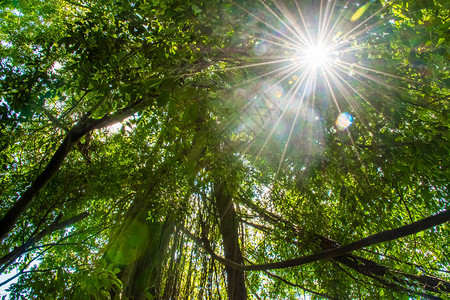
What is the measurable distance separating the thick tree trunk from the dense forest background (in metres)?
0.02

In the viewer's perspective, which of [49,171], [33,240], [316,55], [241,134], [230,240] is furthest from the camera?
[230,240]

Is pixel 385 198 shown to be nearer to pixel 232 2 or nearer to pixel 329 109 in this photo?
pixel 329 109

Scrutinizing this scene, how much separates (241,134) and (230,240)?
1646 millimetres

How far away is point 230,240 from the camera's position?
12.2ft

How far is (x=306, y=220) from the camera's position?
312 cm

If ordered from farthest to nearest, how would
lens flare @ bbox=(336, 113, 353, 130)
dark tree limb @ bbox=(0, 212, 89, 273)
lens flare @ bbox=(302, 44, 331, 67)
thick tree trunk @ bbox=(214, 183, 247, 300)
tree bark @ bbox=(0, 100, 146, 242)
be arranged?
thick tree trunk @ bbox=(214, 183, 247, 300) < dark tree limb @ bbox=(0, 212, 89, 273) < tree bark @ bbox=(0, 100, 146, 242) < lens flare @ bbox=(336, 113, 353, 130) < lens flare @ bbox=(302, 44, 331, 67)

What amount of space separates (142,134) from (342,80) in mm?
2351

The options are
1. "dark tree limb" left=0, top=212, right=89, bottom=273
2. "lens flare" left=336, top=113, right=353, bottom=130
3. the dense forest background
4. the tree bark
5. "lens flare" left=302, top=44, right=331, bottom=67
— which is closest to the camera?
the dense forest background

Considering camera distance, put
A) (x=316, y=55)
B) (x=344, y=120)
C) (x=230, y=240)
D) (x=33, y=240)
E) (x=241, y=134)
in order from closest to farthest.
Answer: (x=316, y=55) → (x=344, y=120) → (x=33, y=240) → (x=241, y=134) → (x=230, y=240)

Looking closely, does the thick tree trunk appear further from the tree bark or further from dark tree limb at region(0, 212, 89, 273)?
dark tree limb at region(0, 212, 89, 273)

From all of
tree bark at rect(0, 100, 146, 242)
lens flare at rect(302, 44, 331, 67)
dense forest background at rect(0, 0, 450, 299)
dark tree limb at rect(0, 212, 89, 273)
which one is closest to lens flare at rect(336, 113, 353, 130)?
dense forest background at rect(0, 0, 450, 299)

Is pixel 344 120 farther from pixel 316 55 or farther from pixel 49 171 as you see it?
pixel 49 171

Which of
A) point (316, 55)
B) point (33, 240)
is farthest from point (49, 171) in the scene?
point (316, 55)

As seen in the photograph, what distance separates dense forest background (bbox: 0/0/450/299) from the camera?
1461 mm
